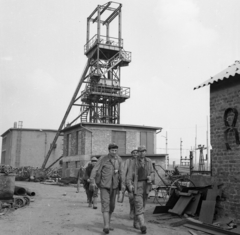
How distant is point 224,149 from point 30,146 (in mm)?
41983

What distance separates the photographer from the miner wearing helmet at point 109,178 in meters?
7.03

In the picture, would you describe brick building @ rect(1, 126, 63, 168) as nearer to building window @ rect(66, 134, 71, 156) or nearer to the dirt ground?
building window @ rect(66, 134, 71, 156)

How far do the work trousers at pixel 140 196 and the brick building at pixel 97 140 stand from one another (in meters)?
21.1

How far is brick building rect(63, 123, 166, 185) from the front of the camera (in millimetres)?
28859

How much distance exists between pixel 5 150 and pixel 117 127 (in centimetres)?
3011

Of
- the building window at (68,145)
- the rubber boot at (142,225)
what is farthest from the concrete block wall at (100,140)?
the rubber boot at (142,225)

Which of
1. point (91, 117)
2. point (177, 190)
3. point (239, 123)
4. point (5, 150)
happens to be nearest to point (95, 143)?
point (91, 117)

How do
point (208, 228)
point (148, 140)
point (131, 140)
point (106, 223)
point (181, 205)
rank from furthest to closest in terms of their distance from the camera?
point (148, 140)
point (131, 140)
point (181, 205)
point (208, 228)
point (106, 223)

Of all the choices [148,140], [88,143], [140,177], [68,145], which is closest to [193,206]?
→ [140,177]

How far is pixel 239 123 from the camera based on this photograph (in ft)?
28.8

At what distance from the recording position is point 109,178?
7152 millimetres

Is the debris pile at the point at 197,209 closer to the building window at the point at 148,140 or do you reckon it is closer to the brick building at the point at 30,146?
the building window at the point at 148,140

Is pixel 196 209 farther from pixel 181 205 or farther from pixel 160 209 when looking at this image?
pixel 160 209

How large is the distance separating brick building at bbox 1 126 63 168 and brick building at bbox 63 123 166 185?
52.3 feet
